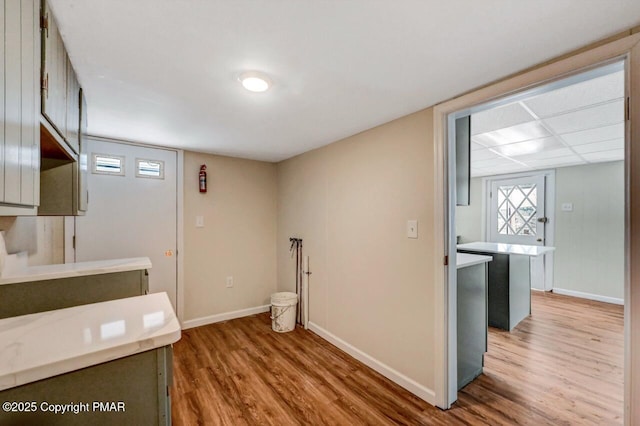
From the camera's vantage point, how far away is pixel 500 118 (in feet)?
8.04

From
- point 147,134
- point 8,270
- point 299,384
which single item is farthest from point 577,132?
point 8,270

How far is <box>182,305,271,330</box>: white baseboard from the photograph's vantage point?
3.25 metres

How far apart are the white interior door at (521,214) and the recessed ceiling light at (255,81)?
540cm

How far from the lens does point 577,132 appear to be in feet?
9.21

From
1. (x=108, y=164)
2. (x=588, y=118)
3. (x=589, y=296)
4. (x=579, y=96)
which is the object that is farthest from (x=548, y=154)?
(x=108, y=164)

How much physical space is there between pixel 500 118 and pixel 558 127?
732 millimetres

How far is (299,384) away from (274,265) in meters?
1.94

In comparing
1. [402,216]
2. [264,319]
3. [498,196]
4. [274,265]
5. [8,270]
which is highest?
[498,196]

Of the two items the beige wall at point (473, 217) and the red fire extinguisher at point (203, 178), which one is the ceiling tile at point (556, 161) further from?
the red fire extinguisher at point (203, 178)

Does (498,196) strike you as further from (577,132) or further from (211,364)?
(211,364)

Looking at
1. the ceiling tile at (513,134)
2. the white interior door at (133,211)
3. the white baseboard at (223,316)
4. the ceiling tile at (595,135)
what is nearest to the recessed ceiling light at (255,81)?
the white interior door at (133,211)

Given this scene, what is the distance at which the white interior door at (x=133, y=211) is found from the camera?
2719mm

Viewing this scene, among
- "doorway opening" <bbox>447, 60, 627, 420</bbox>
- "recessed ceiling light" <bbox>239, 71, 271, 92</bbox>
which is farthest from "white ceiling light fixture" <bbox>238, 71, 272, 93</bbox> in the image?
"doorway opening" <bbox>447, 60, 627, 420</bbox>

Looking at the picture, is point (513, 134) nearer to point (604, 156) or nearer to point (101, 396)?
point (604, 156)
